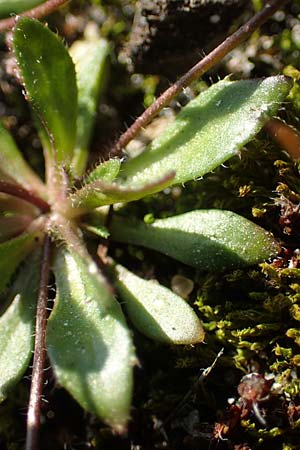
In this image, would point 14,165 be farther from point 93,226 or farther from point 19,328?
point 19,328

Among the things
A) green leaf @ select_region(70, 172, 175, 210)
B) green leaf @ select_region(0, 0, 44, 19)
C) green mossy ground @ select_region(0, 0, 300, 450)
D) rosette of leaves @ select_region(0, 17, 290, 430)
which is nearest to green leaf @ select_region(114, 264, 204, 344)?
rosette of leaves @ select_region(0, 17, 290, 430)

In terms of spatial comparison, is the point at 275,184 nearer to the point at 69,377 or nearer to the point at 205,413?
the point at 205,413

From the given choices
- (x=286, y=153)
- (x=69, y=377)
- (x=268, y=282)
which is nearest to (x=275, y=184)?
(x=286, y=153)

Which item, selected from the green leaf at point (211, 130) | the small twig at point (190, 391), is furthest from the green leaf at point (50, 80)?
the small twig at point (190, 391)

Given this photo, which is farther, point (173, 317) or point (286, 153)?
point (286, 153)

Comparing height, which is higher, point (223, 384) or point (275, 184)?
point (275, 184)

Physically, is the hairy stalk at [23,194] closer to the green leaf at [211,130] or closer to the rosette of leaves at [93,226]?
the rosette of leaves at [93,226]

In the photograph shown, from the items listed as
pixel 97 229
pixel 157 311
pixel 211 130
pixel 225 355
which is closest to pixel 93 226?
pixel 97 229
